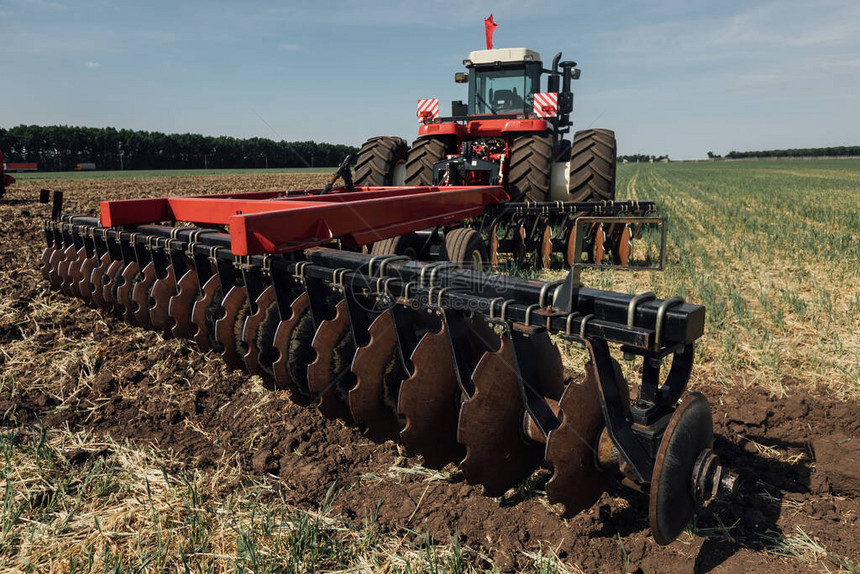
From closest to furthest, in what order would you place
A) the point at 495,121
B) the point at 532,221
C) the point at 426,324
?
the point at 426,324, the point at 532,221, the point at 495,121

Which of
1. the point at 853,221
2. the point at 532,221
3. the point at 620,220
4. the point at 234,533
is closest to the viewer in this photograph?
the point at 620,220

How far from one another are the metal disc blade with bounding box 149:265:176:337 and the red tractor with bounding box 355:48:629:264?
9.05 feet

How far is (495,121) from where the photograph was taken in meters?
6.99

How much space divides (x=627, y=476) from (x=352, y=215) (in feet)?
5.68

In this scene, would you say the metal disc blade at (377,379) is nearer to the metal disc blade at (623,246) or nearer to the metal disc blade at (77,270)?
the metal disc blade at (77,270)

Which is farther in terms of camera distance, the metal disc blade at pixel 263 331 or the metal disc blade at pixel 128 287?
the metal disc blade at pixel 128 287

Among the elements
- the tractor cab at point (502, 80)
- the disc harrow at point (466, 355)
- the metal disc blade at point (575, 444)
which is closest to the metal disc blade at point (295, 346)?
the disc harrow at point (466, 355)

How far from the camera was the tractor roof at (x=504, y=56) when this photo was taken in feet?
25.5

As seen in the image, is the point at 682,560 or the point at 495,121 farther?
the point at 495,121

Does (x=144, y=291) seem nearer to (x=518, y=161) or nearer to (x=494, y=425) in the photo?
(x=494, y=425)

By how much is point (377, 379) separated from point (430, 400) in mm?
270

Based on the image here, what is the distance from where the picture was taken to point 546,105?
23.0ft

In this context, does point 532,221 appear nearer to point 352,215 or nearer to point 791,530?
point 352,215

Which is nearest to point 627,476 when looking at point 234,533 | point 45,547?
point 234,533
